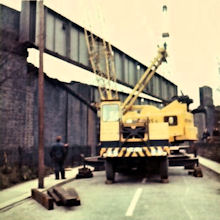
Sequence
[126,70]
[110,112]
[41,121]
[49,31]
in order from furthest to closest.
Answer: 1. [126,70]
2. [49,31]
3. [110,112]
4. [41,121]

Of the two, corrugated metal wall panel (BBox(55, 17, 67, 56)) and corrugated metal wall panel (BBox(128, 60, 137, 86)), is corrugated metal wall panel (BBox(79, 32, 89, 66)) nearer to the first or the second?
corrugated metal wall panel (BBox(55, 17, 67, 56))

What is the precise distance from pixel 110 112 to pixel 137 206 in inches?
259

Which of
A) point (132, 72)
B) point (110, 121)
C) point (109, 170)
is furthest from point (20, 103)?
point (132, 72)

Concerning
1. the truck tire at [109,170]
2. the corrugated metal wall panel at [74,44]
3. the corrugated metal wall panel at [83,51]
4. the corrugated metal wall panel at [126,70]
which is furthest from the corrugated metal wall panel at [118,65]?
the truck tire at [109,170]

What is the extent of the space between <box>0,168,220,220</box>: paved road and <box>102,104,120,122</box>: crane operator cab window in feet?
12.1

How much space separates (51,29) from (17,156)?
8717 millimetres

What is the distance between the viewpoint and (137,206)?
7.53m

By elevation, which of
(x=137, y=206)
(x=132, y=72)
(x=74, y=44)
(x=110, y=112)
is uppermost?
(x=132, y=72)

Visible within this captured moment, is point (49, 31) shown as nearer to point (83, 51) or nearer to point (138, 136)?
point (83, 51)

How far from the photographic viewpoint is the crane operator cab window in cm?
1340

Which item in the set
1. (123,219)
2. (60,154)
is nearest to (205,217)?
(123,219)

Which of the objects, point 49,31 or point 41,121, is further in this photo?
point 49,31

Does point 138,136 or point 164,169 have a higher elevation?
point 138,136

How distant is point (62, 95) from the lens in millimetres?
19578
